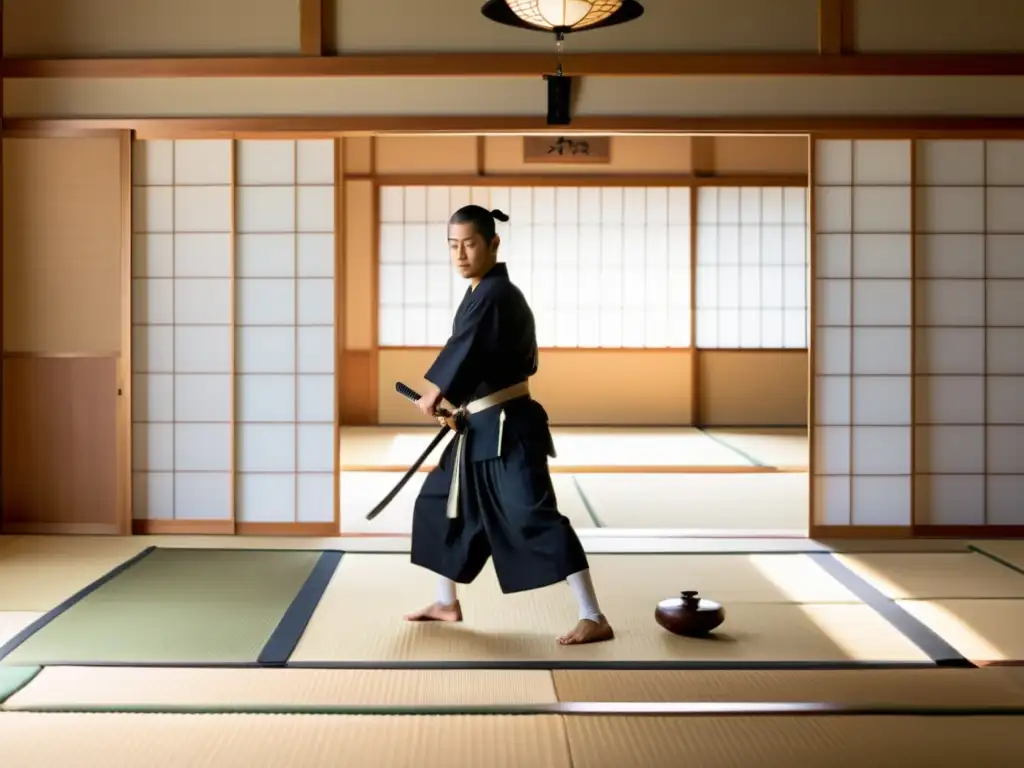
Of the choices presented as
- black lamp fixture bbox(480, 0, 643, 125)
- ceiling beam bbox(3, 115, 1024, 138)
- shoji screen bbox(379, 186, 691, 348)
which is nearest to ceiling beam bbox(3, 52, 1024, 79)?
ceiling beam bbox(3, 115, 1024, 138)

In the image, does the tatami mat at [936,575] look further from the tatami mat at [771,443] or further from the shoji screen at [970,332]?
the tatami mat at [771,443]

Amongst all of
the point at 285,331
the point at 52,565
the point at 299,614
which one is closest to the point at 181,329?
the point at 285,331

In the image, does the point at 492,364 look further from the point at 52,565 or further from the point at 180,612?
the point at 52,565

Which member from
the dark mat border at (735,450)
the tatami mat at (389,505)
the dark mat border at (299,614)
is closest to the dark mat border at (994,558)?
the tatami mat at (389,505)

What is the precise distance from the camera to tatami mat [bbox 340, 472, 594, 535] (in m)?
5.11

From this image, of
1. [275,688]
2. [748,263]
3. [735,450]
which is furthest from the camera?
[748,263]

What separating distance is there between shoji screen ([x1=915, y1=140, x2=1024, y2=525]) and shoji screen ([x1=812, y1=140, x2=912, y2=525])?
9 cm

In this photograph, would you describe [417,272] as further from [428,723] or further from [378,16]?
[428,723]

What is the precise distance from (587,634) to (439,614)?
20.7 inches

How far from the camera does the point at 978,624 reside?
3.41 metres

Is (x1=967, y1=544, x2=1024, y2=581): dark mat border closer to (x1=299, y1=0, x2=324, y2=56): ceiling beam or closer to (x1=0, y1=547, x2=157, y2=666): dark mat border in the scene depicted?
(x1=0, y1=547, x2=157, y2=666): dark mat border

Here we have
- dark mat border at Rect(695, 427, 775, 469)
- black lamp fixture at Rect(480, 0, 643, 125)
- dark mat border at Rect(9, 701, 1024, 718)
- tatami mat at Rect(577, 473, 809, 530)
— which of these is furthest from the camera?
dark mat border at Rect(695, 427, 775, 469)

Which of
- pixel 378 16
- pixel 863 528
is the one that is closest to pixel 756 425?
pixel 863 528

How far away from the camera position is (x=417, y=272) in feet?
32.1
